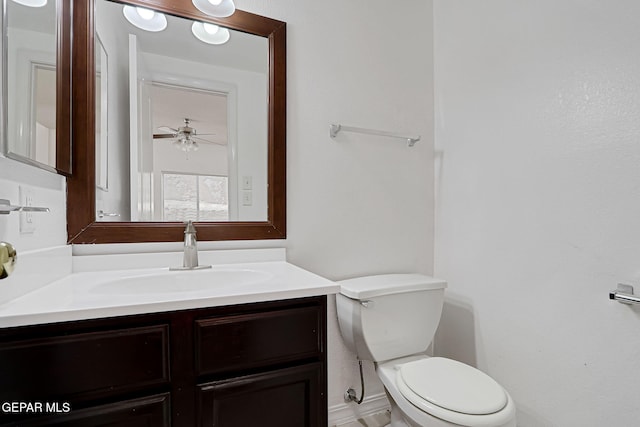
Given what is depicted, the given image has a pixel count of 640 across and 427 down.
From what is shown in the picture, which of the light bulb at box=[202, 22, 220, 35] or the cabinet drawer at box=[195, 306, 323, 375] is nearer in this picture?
the cabinet drawer at box=[195, 306, 323, 375]

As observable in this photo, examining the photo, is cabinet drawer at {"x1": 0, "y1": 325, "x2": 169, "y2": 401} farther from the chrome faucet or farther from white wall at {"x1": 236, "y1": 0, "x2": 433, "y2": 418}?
white wall at {"x1": 236, "y1": 0, "x2": 433, "y2": 418}

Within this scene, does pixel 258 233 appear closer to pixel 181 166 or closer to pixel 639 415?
pixel 181 166

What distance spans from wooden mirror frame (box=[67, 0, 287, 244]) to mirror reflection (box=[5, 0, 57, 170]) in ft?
0.38

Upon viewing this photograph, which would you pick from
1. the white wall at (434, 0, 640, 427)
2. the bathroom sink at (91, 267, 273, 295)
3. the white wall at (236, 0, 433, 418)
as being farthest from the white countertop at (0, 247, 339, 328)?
the white wall at (434, 0, 640, 427)

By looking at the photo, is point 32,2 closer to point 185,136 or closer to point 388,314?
point 185,136

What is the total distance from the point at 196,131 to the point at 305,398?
109 centimetres

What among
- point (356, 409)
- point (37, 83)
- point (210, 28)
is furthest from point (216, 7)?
point (356, 409)

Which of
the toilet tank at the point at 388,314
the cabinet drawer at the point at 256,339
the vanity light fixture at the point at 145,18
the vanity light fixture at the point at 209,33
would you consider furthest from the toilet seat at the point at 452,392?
the vanity light fixture at the point at 145,18

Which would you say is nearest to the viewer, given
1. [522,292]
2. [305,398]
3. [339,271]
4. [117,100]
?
[305,398]

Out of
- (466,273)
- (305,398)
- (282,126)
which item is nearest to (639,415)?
(466,273)

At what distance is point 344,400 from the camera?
61.7 inches

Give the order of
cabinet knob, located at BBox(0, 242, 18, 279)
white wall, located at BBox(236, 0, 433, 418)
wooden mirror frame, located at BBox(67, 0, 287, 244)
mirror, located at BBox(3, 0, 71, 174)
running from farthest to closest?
white wall, located at BBox(236, 0, 433, 418), wooden mirror frame, located at BBox(67, 0, 287, 244), mirror, located at BBox(3, 0, 71, 174), cabinet knob, located at BBox(0, 242, 18, 279)

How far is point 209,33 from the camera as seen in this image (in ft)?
4.39

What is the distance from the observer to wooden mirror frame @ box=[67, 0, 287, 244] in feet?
3.69
